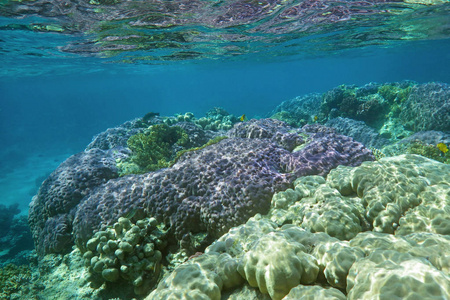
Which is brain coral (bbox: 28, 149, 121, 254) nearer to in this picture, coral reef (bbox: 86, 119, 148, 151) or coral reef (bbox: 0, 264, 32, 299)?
coral reef (bbox: 0, 264, 32, 299)

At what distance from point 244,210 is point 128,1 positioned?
10.5 metres

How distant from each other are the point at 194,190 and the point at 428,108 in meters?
13.5

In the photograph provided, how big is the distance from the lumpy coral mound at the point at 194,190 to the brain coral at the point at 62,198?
0.03 m

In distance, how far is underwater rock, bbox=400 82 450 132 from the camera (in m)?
11.8

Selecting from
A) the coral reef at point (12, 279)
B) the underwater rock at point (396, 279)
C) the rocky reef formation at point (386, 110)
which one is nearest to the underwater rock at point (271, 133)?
the underwater rock at point (396, 279)

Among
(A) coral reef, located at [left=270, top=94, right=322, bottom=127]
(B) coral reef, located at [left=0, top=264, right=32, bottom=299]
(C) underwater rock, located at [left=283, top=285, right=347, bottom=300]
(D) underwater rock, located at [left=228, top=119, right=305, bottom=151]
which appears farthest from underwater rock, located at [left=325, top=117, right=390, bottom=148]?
(B) coral reef, located at [left=0, top=264, right=32, bottom=299]

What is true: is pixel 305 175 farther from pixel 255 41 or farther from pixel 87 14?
pixel 255 41

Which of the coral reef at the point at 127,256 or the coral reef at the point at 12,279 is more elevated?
the coral reef at the point at 127,256

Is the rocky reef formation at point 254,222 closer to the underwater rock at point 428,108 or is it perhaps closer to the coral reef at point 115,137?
the coral reef at point 115,137

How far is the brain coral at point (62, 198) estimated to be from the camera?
6762 mm

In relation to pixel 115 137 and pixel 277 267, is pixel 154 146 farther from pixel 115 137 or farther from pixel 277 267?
pixel 277 267

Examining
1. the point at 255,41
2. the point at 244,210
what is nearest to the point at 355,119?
the point at 255,41

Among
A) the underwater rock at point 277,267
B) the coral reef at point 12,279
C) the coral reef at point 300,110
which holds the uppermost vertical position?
the underwater rock at point 277,267

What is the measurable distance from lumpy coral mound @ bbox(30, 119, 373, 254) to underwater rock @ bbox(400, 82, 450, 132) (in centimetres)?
832
